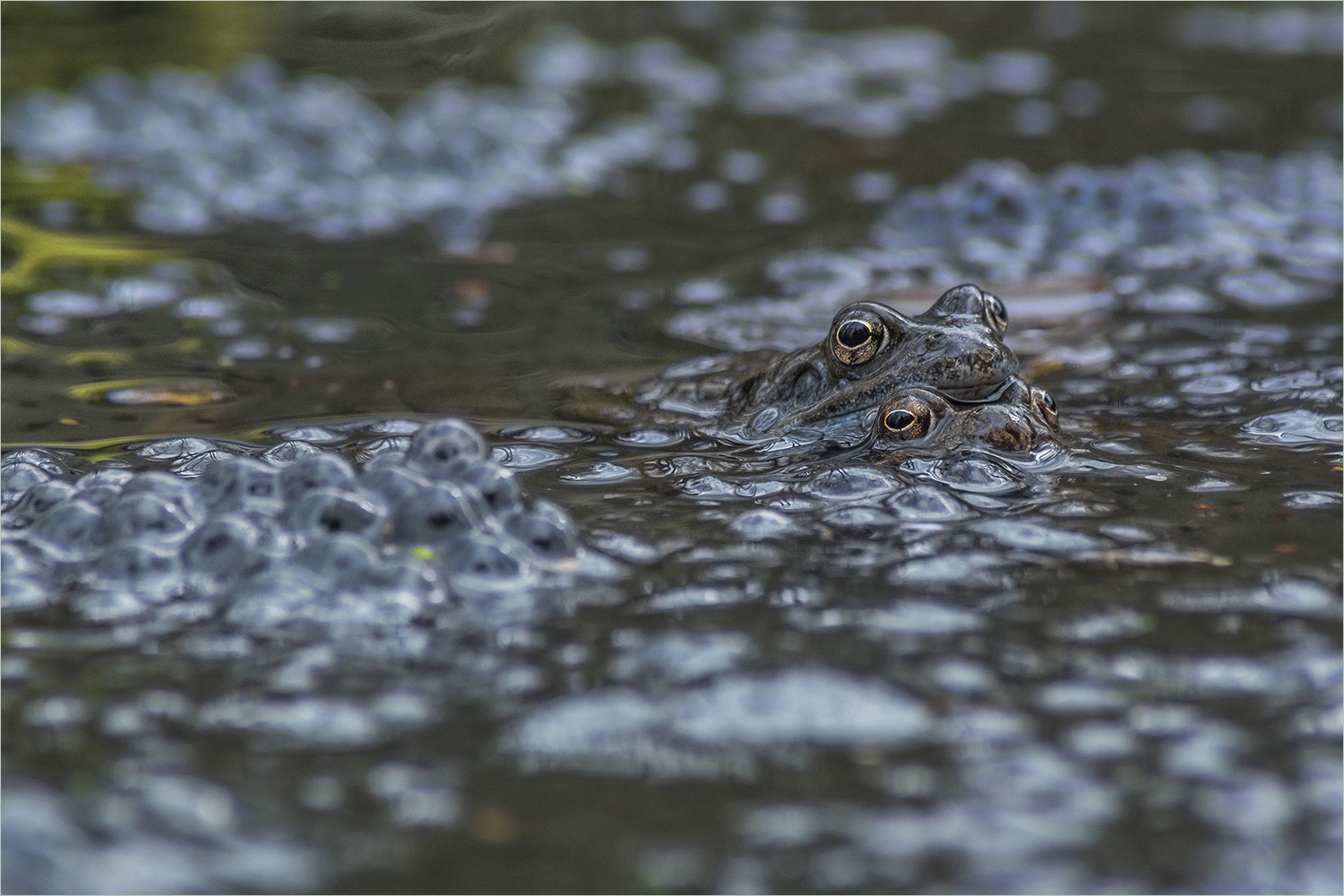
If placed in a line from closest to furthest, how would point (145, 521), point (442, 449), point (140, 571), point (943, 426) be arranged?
point (140, 571)
point (145, 521)
point (442, 449)
point (943, 426)

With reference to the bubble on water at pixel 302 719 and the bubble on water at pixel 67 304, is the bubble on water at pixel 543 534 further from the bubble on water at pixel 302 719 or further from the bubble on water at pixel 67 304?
the bubble on water at pixel 67 304

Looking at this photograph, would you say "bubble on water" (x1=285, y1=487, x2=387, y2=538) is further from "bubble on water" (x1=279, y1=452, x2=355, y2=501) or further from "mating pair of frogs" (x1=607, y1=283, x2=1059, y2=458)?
"mating pair of frogs" (x1=607, y1=283, x2=1059, y2=458)

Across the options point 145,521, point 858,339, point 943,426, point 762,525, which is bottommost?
point 762,525

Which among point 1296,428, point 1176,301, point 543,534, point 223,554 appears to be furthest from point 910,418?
point 1176,301

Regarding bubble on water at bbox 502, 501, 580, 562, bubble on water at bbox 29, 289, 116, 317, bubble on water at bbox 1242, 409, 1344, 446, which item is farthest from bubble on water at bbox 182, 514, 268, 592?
bubble on water at bbox 1242, 409, 1344, 446

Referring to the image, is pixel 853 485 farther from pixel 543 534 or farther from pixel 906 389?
pixel 543 534

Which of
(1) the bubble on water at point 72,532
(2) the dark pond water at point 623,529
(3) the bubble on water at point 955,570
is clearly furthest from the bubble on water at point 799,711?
(1) the bubble on water at point 72,532

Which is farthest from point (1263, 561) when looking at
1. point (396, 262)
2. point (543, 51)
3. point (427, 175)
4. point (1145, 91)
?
point (543, 51)
